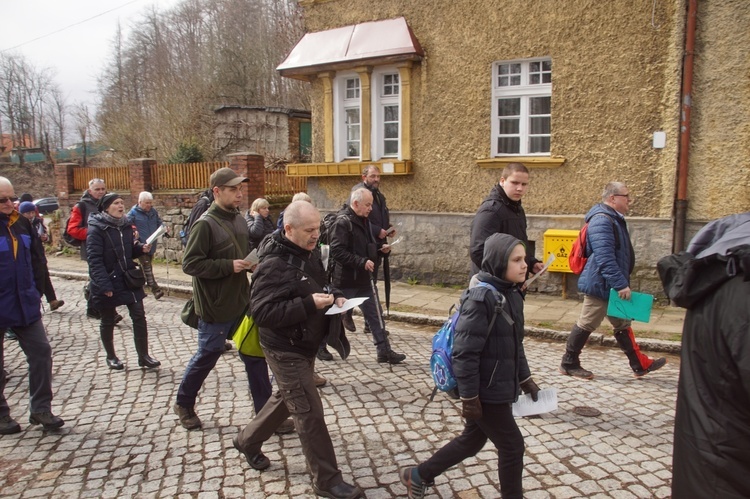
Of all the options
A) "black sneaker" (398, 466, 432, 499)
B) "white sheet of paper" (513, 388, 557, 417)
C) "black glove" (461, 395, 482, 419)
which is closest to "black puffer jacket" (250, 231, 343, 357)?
"black sneaker" (398, 466, 432, 499)

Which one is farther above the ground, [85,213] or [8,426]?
[85,213]

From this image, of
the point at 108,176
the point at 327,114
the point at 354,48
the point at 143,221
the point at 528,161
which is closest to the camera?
the point at 528,161

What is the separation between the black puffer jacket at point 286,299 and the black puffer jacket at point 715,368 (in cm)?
207

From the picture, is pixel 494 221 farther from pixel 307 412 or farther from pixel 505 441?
pixel 307 412

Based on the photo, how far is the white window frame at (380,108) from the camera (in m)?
11.2

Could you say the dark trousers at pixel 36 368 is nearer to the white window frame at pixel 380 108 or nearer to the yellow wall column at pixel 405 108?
the yellow wall column at pixel 405 108

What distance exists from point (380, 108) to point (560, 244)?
4.32m

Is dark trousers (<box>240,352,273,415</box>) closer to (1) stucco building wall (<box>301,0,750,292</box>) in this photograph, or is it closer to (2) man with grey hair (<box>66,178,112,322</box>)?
(2) man with grey hair (<box>66,178,112,322</box>)

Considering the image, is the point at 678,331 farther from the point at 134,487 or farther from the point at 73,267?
the point at 73,267

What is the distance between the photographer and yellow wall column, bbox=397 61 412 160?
35.3 feet

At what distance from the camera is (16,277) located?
15.9ft

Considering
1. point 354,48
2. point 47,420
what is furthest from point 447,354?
point 354,48

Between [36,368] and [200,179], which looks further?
[200,179]

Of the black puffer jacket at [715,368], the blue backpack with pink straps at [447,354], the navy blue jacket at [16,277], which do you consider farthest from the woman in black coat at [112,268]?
the black puffer jacket at [715,368]
